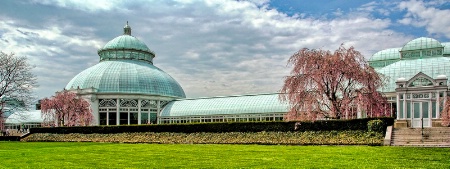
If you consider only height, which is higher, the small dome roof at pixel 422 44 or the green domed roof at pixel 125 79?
the small dome roof at pixel 422 44

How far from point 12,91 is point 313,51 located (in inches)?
1167

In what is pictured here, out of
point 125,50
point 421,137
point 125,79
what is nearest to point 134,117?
point 125,79

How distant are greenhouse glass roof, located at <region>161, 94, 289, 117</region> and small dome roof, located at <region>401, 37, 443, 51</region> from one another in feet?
53.4

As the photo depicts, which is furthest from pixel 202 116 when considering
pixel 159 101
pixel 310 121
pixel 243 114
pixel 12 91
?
pixel 310 121

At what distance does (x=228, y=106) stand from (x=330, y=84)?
28813 millimetres

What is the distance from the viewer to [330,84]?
111 ft

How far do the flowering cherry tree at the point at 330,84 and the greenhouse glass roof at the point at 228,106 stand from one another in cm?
1943

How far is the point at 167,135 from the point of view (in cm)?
3953

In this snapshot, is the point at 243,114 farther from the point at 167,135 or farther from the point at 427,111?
the point at 427,111

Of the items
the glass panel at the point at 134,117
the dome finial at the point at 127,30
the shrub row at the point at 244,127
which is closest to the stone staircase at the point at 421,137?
the shrub row at the point at 244,127

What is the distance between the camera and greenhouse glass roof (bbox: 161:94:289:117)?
5675 cm

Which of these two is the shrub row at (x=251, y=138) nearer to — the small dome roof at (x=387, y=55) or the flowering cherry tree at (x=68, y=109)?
the flowering cherry tree at (x=68, y=109)

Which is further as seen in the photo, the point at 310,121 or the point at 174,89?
the point at 174,89

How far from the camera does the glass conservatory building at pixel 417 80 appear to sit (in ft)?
112
